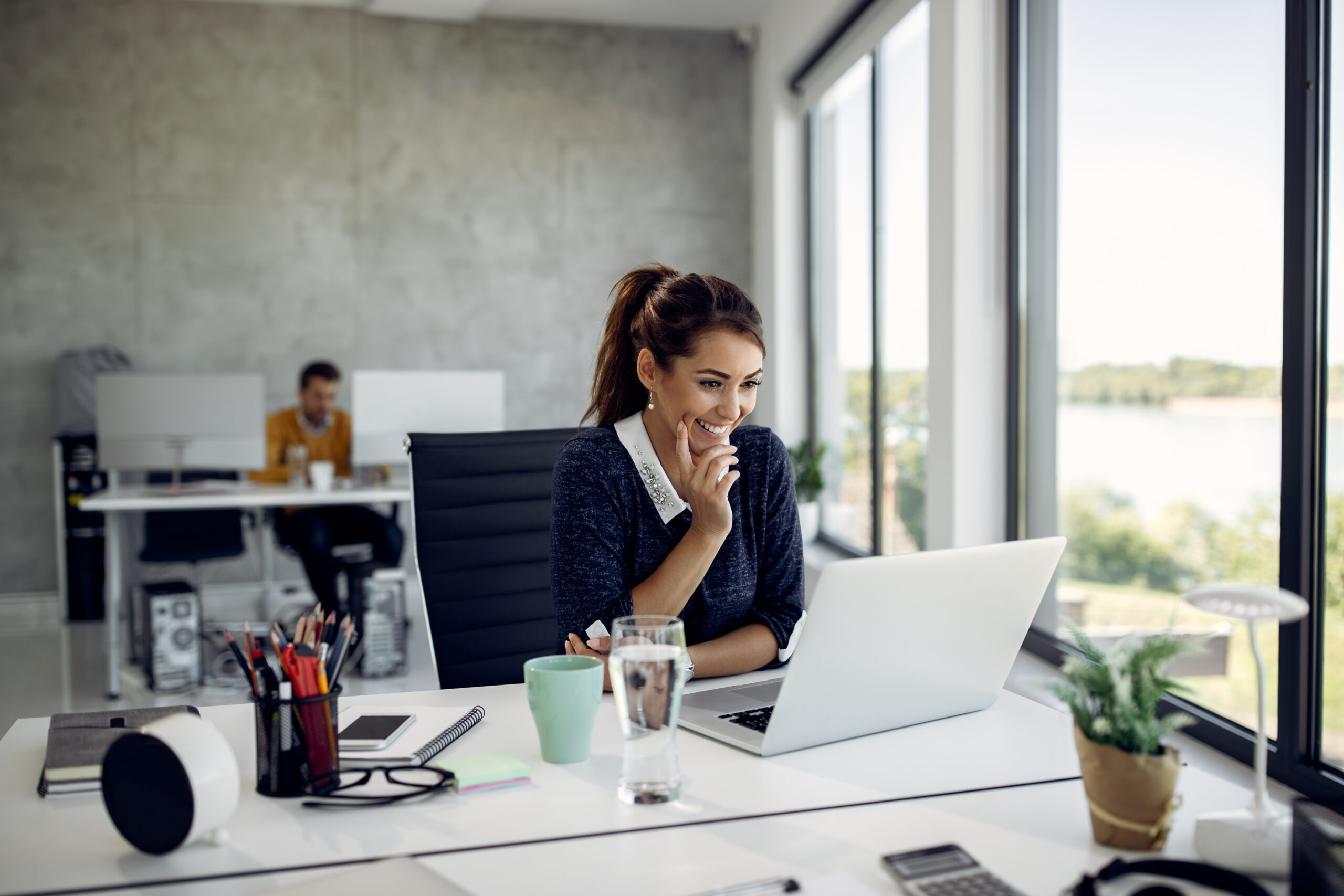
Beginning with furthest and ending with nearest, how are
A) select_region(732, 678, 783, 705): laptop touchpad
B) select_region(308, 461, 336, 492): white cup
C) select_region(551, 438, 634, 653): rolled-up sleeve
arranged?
select_region(308, 461, 336, 492): white cup
select_region(551, 438, 634, 653): rolled-up sleeve
select_region(732, 678, 783, 705): laptop touchpad

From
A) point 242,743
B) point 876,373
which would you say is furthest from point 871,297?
Answer: point 242,743

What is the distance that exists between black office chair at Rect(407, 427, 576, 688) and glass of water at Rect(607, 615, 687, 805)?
81cm

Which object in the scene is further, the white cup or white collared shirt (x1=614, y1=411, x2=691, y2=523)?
the white cup

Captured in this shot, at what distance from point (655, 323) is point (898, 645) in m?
0.72

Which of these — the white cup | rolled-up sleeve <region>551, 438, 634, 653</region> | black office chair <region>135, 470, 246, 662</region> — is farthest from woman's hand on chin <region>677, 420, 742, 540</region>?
black office chair <region>135, 470, 246, 662</region>

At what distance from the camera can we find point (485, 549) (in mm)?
1791

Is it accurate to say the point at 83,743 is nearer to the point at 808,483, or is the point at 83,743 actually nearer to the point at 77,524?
the point at 808,483

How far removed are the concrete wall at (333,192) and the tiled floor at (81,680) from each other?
671 mm

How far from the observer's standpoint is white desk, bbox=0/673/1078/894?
0.81 m

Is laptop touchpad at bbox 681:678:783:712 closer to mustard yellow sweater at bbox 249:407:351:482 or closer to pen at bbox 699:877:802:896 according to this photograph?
pen at bbox 699:877:802:896

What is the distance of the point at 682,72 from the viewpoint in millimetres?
5398

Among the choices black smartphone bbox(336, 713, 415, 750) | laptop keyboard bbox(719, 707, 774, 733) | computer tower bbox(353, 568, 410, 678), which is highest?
black smartphone bbox(336, 713, 415, 750)

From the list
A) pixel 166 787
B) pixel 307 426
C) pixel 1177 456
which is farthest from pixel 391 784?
pixel 307 426

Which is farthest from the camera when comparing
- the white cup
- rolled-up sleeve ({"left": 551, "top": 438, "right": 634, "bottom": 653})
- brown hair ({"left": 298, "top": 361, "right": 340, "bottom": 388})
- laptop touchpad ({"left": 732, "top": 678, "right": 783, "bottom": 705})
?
brown hair ({"left": 298, "top": 361, "right": 340, "bottom": 388})
